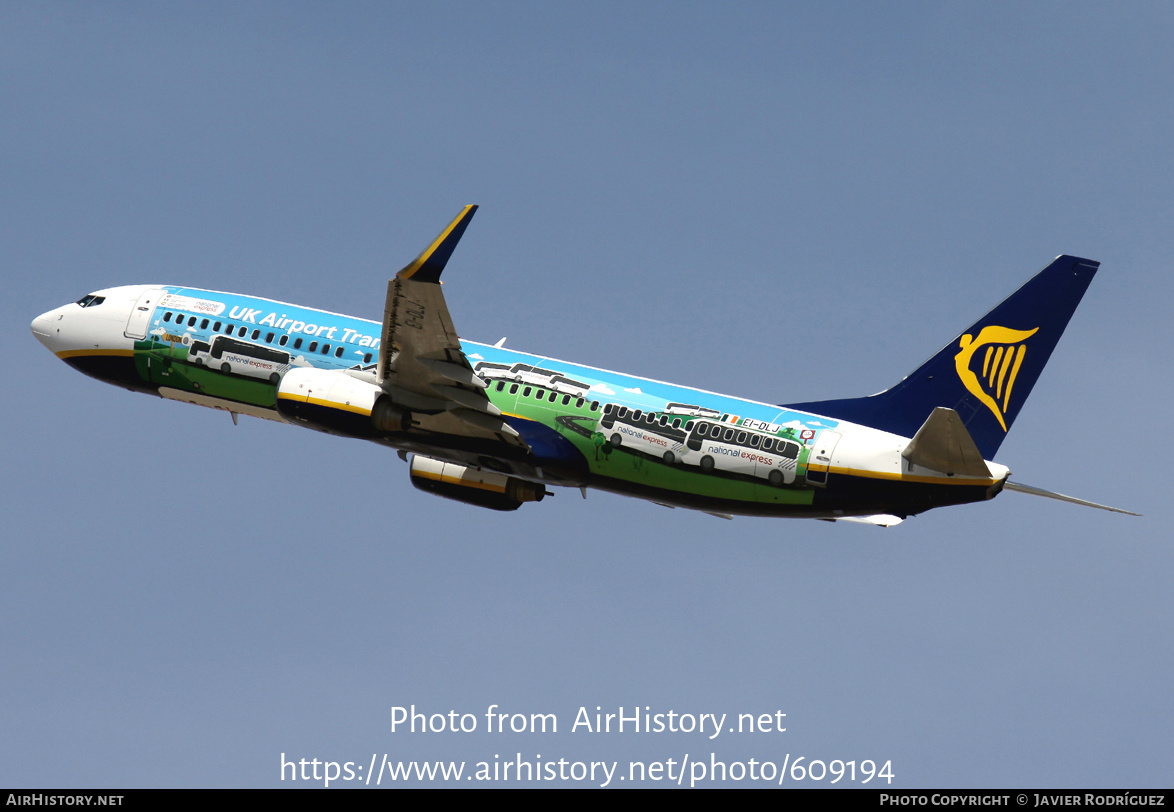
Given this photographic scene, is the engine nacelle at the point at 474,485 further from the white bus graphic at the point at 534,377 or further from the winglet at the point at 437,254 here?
the winglet at the point at 437,254

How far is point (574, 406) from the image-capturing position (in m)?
46.3

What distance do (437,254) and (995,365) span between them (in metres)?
15.9

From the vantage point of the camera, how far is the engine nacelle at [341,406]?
1806 inches

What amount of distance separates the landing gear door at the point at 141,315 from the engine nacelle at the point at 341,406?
7.60m

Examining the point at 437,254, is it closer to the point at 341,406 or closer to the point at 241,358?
the point at 341,406

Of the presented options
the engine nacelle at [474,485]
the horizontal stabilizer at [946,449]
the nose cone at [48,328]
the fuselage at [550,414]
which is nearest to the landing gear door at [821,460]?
the fuselage at [550,414]

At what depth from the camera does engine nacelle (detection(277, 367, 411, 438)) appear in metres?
45.9

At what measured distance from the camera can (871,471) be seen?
42.6 metres

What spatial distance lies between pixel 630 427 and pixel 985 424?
33.3 ft

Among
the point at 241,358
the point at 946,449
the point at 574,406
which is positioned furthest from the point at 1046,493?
the point at 241,358

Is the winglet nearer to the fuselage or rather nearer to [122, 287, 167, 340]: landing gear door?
the fuselage

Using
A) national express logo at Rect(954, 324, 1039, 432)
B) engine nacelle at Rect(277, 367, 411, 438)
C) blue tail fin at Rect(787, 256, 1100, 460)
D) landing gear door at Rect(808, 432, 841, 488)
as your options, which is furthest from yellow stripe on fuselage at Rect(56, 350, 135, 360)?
national express logo at Rect(954, 324, 1039, 432)

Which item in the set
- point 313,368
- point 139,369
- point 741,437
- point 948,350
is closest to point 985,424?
point 948,350

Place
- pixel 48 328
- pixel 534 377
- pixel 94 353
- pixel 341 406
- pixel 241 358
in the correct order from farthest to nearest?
1. pixel 48 328
2. pixel 94 353
3. pixel 241 358
4. pixel 534 377
5. pixel 341 406
